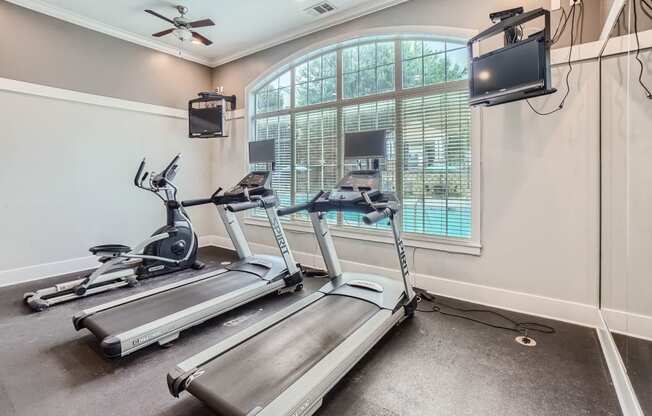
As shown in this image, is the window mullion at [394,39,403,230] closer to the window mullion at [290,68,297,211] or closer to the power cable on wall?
the power cable on wall

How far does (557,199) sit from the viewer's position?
117 inches

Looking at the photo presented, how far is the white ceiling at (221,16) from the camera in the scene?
4.08 metres

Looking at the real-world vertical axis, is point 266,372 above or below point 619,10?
below

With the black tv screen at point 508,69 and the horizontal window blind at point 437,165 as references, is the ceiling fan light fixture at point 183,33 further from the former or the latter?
the black tv screen at point 508,69

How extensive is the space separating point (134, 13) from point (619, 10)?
526 centimetres

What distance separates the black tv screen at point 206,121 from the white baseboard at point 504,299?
3201 mm

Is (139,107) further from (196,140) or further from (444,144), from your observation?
(444,144)

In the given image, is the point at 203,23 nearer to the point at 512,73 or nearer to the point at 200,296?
the point at 200,296

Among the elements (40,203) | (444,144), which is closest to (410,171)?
(444,144)

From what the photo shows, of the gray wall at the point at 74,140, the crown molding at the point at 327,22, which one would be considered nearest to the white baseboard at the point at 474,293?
the gray wall at the point at 74,140

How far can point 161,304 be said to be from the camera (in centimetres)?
293

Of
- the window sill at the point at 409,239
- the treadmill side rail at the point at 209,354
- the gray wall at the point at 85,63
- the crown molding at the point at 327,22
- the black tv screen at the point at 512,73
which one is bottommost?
the treadmill side rail at the point at 209,354

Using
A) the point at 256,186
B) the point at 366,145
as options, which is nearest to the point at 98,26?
the point at 256,186

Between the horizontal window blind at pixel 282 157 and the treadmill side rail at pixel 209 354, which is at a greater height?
the horizontal window blind at pixel 282 157
